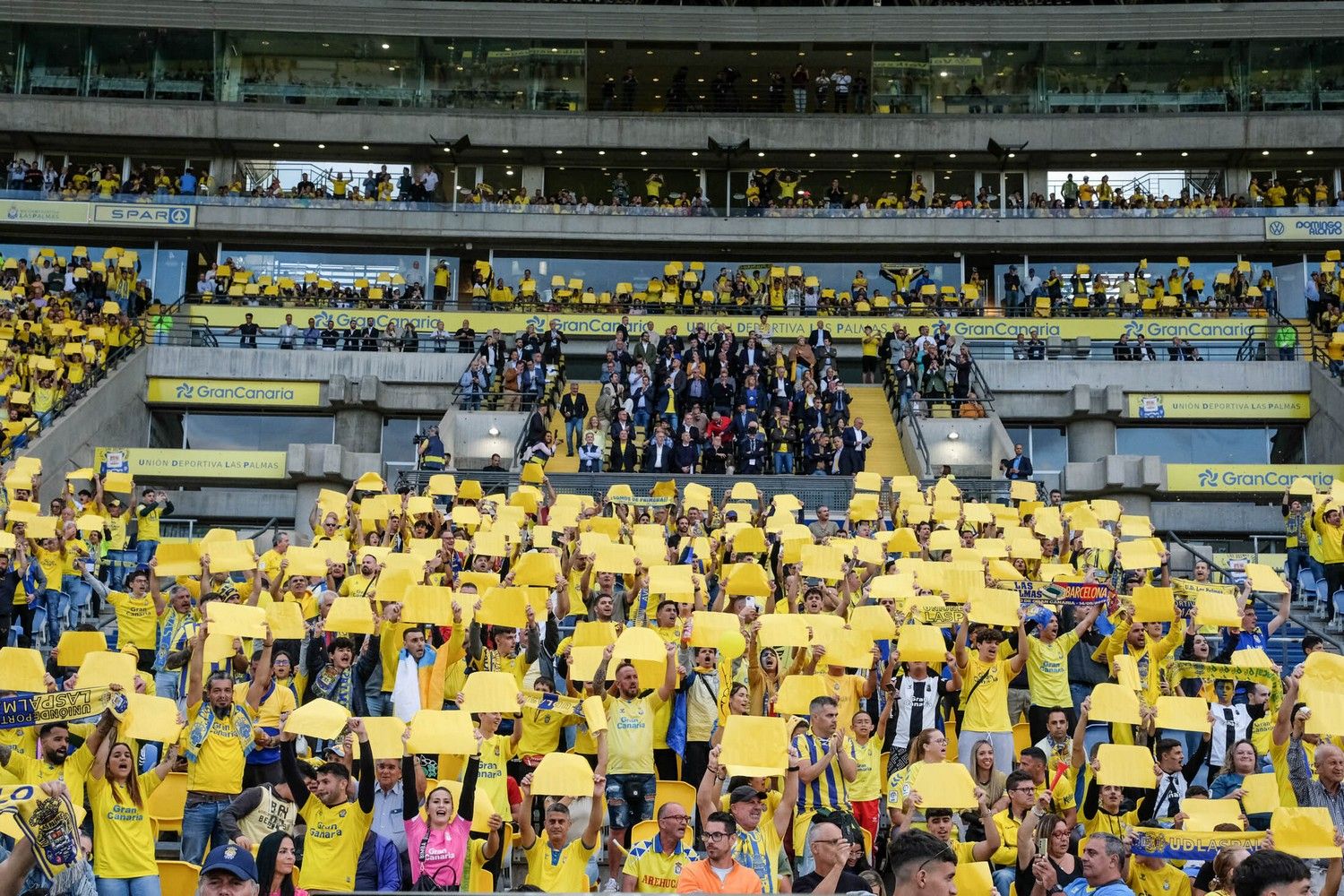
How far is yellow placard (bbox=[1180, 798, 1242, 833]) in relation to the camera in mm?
8969

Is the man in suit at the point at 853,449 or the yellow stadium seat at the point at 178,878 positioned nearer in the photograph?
the yellow stadium seat at the point at 178,878

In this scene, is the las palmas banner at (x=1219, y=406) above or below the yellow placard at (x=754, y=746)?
above

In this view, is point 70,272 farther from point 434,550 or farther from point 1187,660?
point 1187,660

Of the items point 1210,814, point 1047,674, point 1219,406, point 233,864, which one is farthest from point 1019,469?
point 233,864

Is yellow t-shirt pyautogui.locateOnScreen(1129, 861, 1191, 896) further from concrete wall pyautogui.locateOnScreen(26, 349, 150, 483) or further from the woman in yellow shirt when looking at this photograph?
concrete wall pyautogui.locateOnScreen(26, 349, 150, 483)

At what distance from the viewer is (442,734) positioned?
9.30 m

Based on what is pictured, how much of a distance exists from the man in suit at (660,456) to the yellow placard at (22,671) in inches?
616

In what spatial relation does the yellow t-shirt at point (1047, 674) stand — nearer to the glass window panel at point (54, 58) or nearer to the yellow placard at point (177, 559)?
the yellow placard at point (177, 559)

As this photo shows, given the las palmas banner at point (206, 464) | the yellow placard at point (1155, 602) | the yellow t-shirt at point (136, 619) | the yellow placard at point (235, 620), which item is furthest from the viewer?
the las palmas banner at point (206, 464)

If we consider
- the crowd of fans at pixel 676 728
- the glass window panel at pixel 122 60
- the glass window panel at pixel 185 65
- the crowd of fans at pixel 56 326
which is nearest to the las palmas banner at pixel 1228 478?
the crowd of fans at pixel 676 728

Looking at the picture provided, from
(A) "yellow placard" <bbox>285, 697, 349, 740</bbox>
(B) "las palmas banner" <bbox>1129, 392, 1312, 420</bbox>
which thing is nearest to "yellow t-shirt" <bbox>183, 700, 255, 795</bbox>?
(A) "yellow placard" <bbox>285, 697, 349, 740</bbox>

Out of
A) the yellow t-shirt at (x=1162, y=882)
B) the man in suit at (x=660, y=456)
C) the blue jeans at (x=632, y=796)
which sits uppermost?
the man in suit at (x=660, y=456)

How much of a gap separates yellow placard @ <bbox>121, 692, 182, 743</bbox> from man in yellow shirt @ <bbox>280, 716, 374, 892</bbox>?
38.9 inches

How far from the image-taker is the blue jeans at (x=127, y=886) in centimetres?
866
